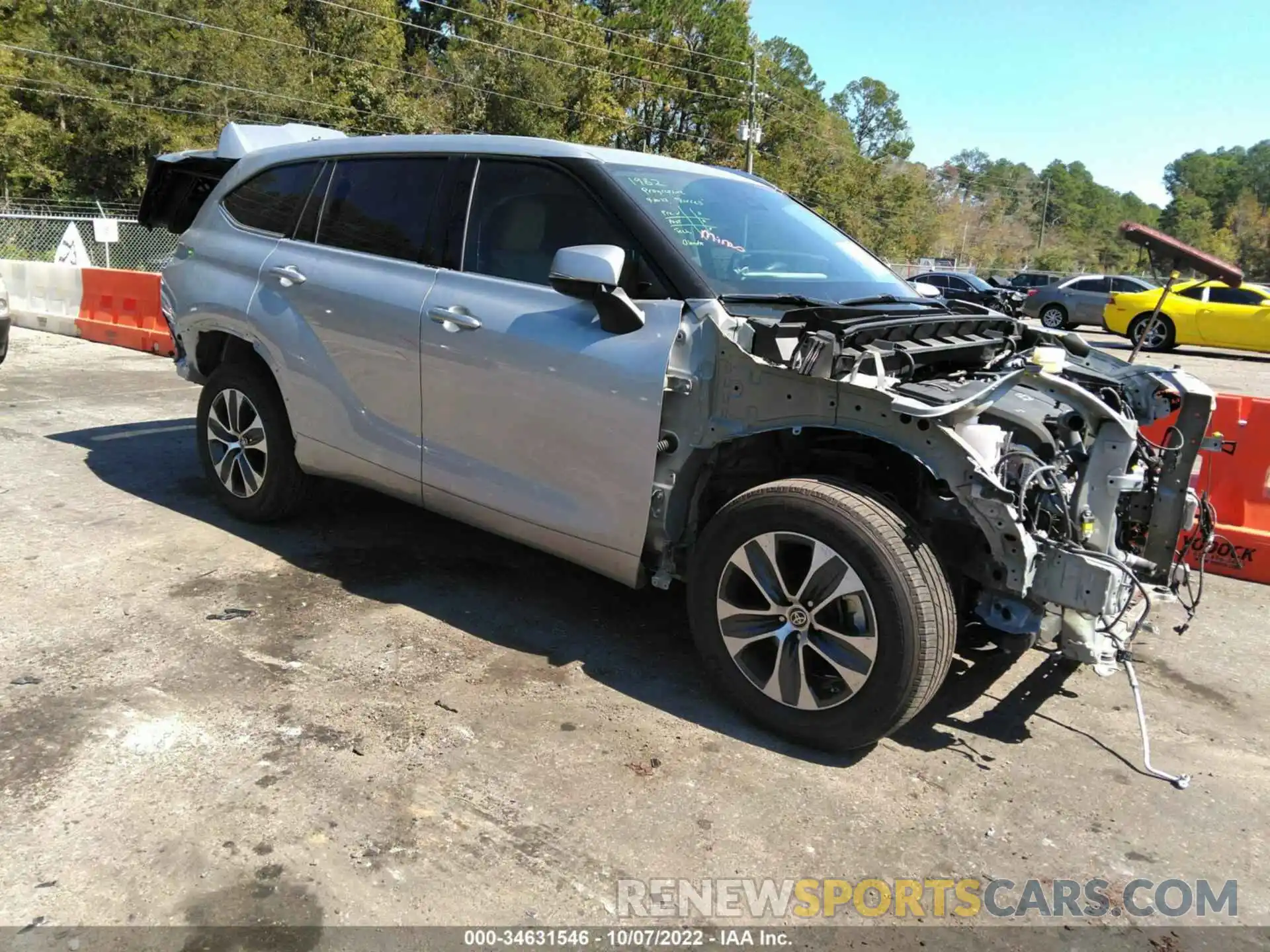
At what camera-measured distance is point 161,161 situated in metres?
5.78

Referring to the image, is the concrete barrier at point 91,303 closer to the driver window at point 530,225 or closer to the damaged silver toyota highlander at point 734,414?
the damaged silver toyota highlander at point 734,414

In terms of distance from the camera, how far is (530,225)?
371cm

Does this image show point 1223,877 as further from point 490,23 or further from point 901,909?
point 490,23

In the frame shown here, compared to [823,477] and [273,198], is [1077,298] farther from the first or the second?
[823,477]

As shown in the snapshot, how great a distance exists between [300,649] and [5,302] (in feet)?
22.1

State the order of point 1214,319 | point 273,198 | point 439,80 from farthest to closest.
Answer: point 439,80 < point 1214,319 < point 273,198

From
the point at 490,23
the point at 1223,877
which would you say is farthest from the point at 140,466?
the point at 490,23

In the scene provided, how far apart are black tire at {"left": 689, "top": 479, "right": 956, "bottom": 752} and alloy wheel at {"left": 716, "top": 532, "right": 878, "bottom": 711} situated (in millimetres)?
26

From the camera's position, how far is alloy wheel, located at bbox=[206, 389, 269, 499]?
4.70 m

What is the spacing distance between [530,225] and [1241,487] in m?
4.18

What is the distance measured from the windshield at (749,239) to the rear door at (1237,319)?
54.2ft

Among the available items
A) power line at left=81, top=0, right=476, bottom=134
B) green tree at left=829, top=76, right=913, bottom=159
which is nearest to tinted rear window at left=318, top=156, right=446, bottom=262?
power line at left=81, top=0, right=476, bottom=134

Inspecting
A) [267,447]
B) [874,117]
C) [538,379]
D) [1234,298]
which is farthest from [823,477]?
[874,117]

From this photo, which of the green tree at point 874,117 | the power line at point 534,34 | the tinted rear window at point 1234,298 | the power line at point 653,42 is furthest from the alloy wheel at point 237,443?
the green tree at point 874,117
